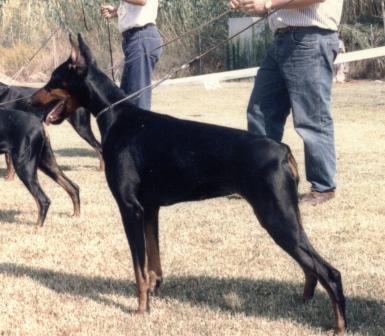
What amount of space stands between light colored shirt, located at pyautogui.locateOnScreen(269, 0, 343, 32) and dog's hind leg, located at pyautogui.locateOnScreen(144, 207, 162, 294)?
2.69 metres

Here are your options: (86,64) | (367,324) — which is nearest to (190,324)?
(367,324)

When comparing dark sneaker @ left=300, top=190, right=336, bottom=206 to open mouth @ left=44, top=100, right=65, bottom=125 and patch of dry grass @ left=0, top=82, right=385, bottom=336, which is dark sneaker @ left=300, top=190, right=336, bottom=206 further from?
open mouth @ left=44, top=100, right=65, bottom=125

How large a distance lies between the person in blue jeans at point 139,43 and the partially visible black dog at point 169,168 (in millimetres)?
3144

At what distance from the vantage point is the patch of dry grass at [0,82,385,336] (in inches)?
162

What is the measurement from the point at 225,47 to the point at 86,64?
25.8 metres

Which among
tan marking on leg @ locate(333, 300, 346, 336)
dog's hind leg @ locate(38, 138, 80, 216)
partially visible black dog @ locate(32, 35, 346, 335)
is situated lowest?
dog's hind leg @ locate(38, 138, 80, 216)

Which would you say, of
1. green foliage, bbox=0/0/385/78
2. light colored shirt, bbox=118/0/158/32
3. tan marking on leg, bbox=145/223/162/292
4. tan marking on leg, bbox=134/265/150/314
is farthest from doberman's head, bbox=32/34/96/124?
green foliage, bbox=0/0/385/78

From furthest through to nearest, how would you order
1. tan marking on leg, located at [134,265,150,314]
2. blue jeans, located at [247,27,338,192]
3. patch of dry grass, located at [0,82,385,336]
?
blue jeans, located at [247,27,338,192]
tan marking on leg, located at [134,265,150,314]
patch of dry grass, located at [0,82,385,336]

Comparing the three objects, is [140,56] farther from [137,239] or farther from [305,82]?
[137,239]

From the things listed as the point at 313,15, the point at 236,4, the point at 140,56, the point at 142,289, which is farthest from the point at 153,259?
the point at 140,56

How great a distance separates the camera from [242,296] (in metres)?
4.52

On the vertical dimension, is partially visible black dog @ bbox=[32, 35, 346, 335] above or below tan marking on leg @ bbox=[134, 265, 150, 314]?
above

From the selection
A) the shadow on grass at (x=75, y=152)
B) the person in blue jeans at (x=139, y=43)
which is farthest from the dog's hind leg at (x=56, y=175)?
the shadow on grass at (x=75, y=152)

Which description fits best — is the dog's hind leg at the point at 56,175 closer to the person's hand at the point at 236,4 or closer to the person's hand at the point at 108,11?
the person's hand at the point at 108,11
